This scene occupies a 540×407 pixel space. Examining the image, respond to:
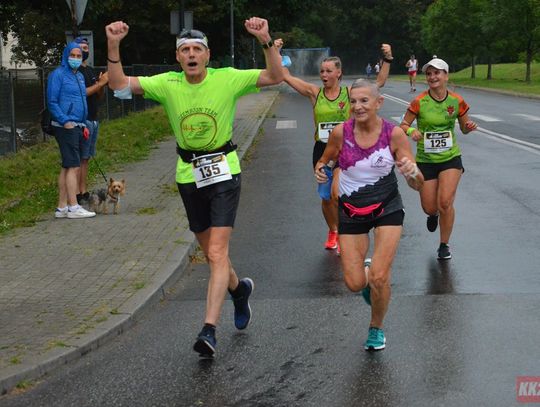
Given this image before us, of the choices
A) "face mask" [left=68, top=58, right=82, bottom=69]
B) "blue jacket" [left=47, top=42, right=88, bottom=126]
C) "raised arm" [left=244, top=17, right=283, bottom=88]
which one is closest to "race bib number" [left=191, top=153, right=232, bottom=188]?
"raised arm" [left=244, top=17, right=283, bottom=88]

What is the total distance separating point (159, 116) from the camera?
103ft

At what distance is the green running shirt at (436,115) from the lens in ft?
31.2

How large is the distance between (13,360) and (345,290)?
3064 mm

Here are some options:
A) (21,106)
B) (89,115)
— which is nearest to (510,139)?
(21,106)

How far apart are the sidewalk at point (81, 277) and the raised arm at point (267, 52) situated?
77.0 inches

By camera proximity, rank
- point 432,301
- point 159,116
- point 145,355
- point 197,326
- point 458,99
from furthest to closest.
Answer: point 159,116 → point 458,99 → point 432,301 → point 197,326 → point 145,355

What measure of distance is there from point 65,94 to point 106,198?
4.33ft

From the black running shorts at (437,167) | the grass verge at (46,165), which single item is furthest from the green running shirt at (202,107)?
the grass verge at (46,165)

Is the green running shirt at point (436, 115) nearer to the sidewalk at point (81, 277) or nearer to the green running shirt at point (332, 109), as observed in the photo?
the green running shirt at point (332, 109)

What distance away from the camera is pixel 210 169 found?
6.63 m

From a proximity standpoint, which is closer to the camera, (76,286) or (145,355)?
(145,355)

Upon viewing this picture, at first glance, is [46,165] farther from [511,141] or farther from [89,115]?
[511,141]

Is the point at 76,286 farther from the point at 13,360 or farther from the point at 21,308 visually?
the point at 13,360

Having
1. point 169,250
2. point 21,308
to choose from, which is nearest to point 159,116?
point 169,250
